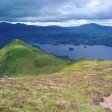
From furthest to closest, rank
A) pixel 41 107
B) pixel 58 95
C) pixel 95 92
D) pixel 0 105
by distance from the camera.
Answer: pixel 95 92 → pixel 58 95 → pixel 41 107 → pixel 0 105

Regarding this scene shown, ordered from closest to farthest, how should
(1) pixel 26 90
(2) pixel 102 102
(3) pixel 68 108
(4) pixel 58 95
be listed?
(3) pixel 68 108 < (1) pixel 26 90 < (4) pixel 58 95 < (2) pixel 102 102

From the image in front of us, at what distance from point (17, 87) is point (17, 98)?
18.3ft

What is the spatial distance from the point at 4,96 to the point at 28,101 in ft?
6.77

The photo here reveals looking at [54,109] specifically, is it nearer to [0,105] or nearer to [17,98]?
[17,98]

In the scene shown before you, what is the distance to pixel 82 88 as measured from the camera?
43.6 metres

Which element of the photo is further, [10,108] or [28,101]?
[28,101]

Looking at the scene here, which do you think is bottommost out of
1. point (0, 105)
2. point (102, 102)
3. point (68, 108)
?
point (102, 102)

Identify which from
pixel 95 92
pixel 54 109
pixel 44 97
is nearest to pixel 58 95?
pixel 44 97

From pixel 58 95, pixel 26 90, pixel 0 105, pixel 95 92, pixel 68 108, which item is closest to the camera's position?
pixel 0 105

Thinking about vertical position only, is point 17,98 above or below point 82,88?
above

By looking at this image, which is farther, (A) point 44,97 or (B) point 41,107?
(A) point 44,97

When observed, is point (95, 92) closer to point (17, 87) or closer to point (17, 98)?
point (17, 87)

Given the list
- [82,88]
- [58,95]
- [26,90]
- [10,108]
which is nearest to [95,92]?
→ [82,88]

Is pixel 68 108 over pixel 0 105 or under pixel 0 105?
under
